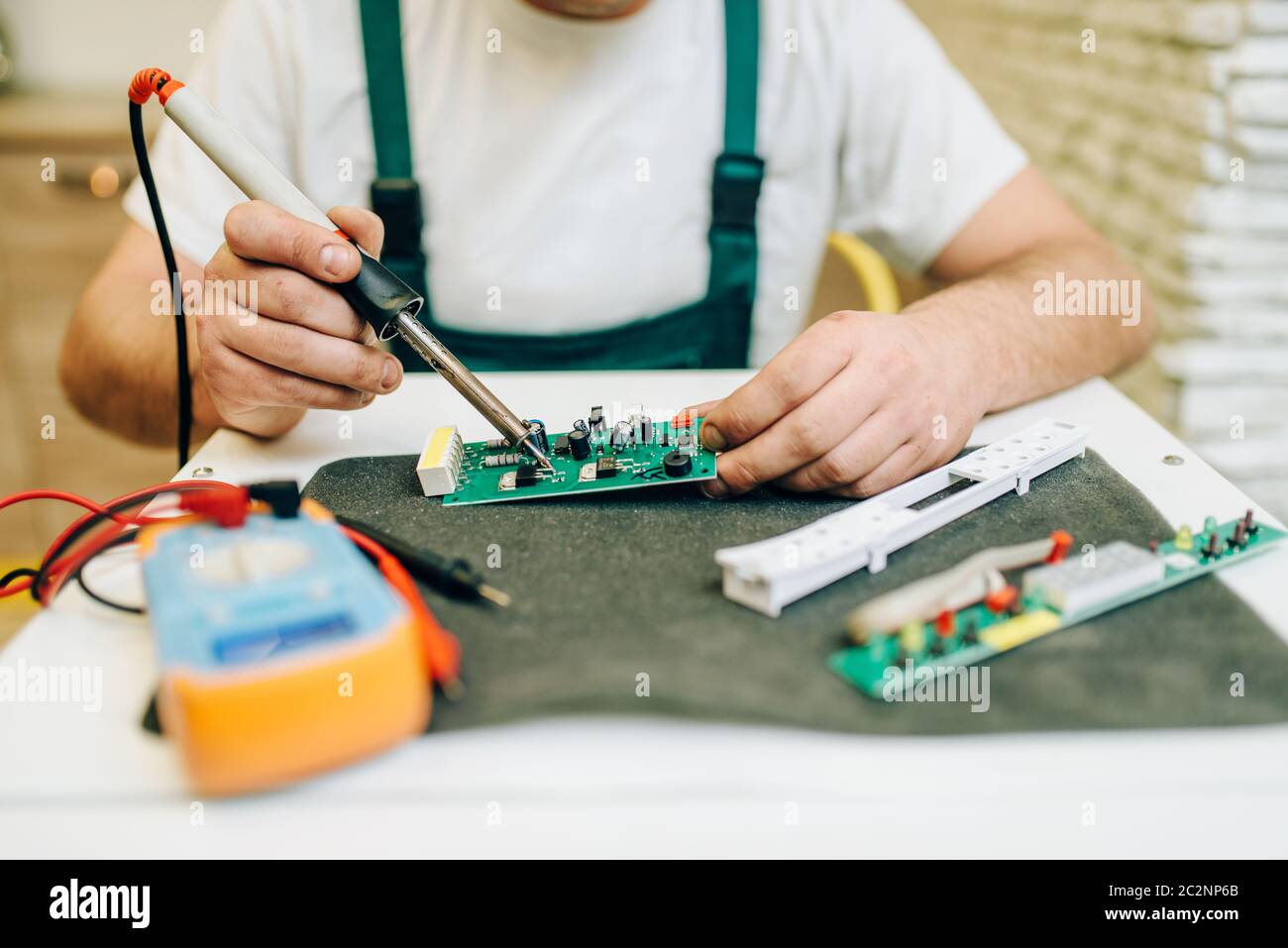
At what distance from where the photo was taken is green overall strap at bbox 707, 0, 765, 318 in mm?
968

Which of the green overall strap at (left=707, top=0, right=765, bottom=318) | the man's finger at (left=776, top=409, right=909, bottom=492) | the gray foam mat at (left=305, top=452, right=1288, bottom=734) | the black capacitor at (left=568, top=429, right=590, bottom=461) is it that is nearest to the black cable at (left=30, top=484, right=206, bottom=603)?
the gray foam mat at (left=305, top=452, right=1288, bottom=734)

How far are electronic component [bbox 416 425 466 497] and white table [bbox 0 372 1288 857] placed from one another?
205 mm

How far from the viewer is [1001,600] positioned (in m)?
0.45

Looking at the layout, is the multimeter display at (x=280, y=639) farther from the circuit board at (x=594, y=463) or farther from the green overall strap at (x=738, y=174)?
the green overall strap at (x=738, y=174)

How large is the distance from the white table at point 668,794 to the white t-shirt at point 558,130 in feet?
2.07

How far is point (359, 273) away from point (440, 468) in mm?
130

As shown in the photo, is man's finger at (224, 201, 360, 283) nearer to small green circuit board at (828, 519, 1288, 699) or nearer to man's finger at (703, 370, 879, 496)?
man's finger at (703, 370, 879, 496)

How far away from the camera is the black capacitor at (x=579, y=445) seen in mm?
621

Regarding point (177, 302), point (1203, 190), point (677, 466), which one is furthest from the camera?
point (1203, 190)

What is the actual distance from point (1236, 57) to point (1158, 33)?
0.53 feet

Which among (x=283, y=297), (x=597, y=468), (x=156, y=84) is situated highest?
(x=156, y=84)

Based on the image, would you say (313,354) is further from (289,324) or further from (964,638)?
(964,638)

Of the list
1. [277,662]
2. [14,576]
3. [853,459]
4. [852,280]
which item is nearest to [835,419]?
[853,459]

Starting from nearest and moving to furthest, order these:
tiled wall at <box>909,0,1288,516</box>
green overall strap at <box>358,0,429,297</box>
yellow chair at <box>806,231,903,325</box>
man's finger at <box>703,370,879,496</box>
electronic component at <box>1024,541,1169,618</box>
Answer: electronic component at <box>1024,541,1169,618</box>, man's finger at <box>703,370,879,496</box>, green overall strap at <box>358,0,429,297</box>, yellow chair at <box>806,231,903,325</box>, tiled wall at <box>909,0,1288,516</box>
